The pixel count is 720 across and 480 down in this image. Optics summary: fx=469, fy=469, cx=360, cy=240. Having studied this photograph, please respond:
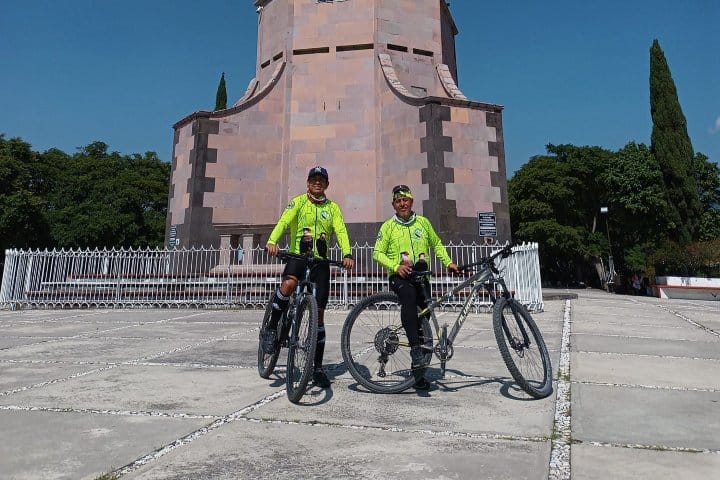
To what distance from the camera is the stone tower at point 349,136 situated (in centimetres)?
1346

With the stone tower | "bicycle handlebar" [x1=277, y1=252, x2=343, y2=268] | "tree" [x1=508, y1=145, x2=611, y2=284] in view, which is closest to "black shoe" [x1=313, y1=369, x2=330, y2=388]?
"bicycle handlebar" [x1=277, y1=252, x2=343, y2=268]

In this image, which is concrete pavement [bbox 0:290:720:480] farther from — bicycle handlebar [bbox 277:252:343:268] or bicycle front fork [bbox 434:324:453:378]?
bicycle handlebar [bbox 277:252:343:268]

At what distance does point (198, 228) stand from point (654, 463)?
1340 cm

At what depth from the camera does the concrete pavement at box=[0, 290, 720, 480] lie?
240cm

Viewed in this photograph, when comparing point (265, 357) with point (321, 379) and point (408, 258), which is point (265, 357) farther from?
point (408, 258)

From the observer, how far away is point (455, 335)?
4074 mm

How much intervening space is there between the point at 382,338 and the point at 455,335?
64 cm

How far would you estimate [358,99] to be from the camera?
49.3 feet

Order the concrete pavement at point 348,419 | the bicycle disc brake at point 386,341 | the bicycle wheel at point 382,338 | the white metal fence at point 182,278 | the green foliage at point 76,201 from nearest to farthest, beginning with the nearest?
the concrete pavement at point 348,419 → the bicycle wheel at point 382,338 → the bicycle disc brake at point 386,341 → the white metal fence at point 182,278 → the green foliage at point 76,201

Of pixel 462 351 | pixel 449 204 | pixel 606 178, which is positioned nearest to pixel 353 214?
pixel 449 204

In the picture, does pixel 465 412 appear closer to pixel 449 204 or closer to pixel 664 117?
pixel 449 204

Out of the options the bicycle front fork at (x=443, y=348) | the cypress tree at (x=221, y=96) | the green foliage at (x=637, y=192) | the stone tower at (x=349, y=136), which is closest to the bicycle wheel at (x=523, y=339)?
the bicycle front fork at (x=443, y=348)

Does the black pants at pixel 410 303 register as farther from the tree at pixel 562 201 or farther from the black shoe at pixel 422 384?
the tree at pixel 562 201

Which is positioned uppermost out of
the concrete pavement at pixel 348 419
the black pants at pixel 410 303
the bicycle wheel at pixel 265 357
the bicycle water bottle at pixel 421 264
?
the bicycle water bottle at pixel 421 264
